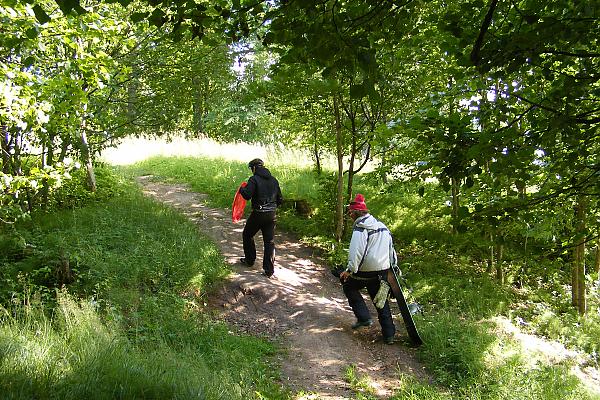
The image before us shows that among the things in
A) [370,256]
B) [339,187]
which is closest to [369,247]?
[370,256]

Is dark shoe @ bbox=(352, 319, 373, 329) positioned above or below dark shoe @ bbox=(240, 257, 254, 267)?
below

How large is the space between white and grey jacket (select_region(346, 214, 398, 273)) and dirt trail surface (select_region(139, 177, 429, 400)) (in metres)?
1.12

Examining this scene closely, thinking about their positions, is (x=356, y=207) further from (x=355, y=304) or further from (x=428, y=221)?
(x=428, y=221)

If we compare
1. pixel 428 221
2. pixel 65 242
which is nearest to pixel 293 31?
pixel 65 242

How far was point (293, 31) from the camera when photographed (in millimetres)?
2754

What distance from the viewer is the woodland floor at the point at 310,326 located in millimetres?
5831

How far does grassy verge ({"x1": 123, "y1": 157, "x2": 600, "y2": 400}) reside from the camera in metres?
5.56

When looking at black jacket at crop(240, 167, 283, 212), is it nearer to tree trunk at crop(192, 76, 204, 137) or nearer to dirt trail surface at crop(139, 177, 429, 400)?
dirt trail surface at crop(139, 177, 429, 400)

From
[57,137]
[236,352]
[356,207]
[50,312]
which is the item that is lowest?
[236,352]

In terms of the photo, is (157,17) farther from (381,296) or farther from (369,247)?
(381,296)

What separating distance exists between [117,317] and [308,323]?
116 inches

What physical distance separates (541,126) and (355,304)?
14.5 ft

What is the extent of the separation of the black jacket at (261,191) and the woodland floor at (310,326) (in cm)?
128

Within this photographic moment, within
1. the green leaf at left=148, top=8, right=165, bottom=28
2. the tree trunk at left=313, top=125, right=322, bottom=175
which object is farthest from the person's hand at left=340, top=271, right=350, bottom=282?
the tree trunk at left=313, top=125, right=322, bottom=175
